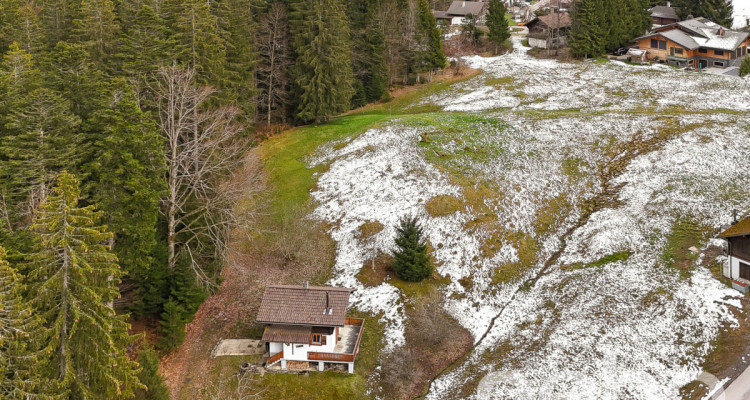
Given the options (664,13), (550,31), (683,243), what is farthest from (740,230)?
(664,13)

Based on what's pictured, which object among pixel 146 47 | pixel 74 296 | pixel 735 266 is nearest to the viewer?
pixel 74 296

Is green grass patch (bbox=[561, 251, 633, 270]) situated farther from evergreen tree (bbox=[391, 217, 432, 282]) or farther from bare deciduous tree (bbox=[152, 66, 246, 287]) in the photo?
bare deciduous tree (bbox=[152, 66, 246, 287])

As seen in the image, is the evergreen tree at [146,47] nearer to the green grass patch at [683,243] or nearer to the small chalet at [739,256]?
Result: the green grass patch at [683,243]

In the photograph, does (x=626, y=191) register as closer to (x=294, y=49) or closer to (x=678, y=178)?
(x=678, y=178)

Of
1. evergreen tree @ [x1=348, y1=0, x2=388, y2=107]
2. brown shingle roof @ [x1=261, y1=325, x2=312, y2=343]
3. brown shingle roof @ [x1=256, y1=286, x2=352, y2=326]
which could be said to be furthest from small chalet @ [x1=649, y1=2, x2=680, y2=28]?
brown shingle roof @ [x1=261, y1=325, x2=312, y2=343]

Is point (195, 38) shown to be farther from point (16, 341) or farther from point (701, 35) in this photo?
point (701, 35)

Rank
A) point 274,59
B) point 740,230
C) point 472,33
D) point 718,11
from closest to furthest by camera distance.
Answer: point 740,230 < point 274,59 < point 472,33 < point 718,11
